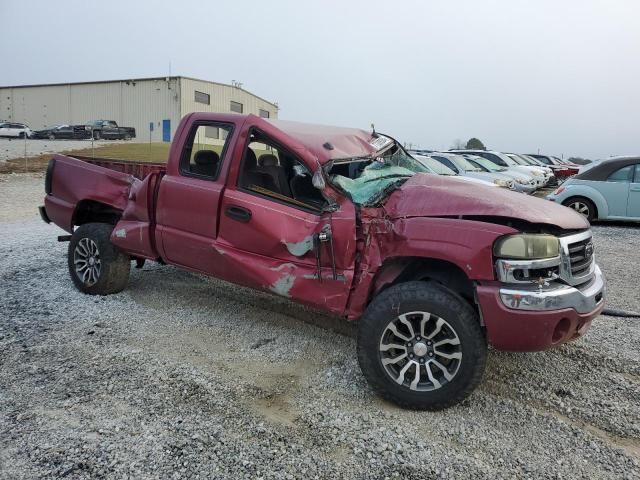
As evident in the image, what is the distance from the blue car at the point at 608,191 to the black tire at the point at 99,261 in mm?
9545

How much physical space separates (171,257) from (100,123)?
1662 inches

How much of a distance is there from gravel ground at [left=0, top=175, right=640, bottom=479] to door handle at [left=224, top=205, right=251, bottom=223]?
112cm

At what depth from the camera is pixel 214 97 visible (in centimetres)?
5147

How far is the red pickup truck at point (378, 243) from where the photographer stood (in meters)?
3.11

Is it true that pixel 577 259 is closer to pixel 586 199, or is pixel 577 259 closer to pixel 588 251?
pixel 588 251

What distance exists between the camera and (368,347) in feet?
11.1

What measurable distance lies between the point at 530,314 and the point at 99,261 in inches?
170

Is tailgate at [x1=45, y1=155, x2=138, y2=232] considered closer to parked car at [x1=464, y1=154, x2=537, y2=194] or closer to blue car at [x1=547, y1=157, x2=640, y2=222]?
blue car at [x1=547, y1=157, x2=640, y2=222]

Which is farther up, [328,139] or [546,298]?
[328,139]

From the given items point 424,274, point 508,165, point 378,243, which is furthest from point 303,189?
point 508,165

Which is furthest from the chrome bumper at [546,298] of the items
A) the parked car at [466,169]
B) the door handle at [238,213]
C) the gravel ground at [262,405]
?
the parked car at [466,169]

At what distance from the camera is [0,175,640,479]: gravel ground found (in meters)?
2.79

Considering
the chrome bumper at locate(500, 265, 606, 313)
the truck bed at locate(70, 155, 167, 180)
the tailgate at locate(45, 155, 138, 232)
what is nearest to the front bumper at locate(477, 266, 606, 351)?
the chrome bumper at locate(500, 265, 606, 313)

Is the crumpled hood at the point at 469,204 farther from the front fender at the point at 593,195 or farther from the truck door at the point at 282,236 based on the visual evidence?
the front fender at the point at 593,195
